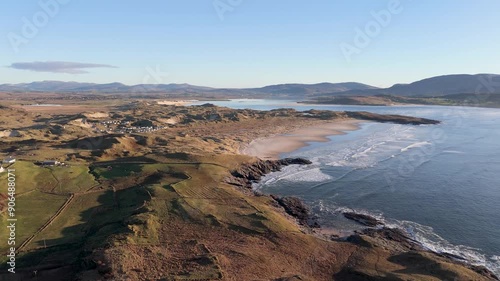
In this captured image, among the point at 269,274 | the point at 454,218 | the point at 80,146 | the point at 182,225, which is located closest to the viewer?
the point at 269,274

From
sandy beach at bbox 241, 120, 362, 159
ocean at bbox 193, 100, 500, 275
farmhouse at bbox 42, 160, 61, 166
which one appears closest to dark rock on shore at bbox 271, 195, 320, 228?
ocean at bbox 193, 100, 500, 275

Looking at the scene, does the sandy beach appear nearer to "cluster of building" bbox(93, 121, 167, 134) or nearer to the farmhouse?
"cluster of building" bbox(93, 121, 167, 134)

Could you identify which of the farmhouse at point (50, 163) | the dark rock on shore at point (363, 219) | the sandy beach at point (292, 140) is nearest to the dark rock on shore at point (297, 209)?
the dark rock on shore at point (363, 219)

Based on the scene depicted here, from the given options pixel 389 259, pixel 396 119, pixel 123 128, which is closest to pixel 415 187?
pixel 389 259

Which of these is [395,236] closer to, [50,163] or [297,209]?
[297,209]

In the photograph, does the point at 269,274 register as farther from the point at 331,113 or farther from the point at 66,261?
the point at 331,113

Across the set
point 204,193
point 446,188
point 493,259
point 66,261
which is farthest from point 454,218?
point 66,261
